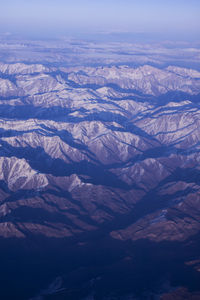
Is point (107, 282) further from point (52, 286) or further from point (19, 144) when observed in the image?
point (19, 144)

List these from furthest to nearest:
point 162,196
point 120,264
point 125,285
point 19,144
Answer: point 19,144, point 162,196, point 120,264, point 125,285

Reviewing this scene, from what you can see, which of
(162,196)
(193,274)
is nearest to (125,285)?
(193,274)

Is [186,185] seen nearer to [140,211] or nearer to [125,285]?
[140,211]

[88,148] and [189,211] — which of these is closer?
[189,211]

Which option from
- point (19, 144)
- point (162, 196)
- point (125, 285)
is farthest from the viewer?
point (19, 144)

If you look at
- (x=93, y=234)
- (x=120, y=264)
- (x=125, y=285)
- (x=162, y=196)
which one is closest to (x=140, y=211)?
(x=162, y=196)

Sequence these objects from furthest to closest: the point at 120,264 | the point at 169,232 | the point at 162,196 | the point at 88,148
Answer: the point at 88,148 → the point at 162,196 → the point at 169,232 → the point at 120,264

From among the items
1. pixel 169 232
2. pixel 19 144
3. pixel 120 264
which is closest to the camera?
pixel 120 264

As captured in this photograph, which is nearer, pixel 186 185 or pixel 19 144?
pixel 186 185
